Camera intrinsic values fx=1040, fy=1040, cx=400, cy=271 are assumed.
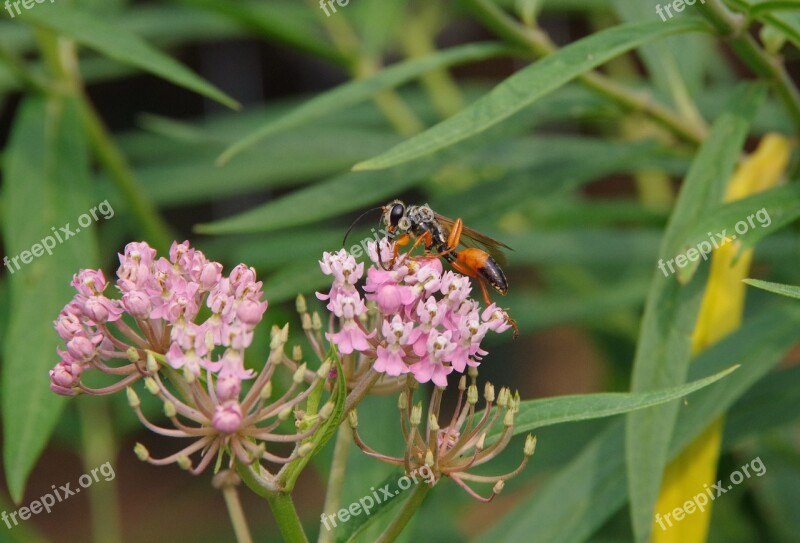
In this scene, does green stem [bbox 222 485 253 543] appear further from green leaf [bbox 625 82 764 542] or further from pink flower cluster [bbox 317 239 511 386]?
green leaf [bbox 625 82 764 542]

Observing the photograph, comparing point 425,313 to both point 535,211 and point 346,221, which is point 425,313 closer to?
point 535,211

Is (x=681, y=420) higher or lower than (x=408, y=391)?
lower

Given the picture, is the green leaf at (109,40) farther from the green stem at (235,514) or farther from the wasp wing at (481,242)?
the green stem at (235,514)

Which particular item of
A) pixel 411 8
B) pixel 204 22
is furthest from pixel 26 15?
pixel 411 8

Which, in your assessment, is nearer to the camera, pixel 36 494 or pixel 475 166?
pixel 475 166

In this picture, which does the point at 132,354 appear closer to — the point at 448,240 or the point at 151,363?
the point at 151,363

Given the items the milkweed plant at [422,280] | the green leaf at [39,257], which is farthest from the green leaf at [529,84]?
the green leaf at [39,257]
